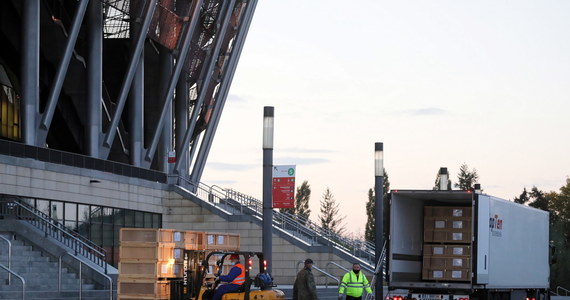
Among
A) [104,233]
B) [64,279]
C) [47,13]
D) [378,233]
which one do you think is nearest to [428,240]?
[378,233]

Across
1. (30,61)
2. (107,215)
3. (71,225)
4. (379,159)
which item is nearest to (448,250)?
(379,159)

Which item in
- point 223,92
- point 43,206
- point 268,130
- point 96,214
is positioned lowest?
point 96,214

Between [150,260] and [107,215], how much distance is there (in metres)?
23.1

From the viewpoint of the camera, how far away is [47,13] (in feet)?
179

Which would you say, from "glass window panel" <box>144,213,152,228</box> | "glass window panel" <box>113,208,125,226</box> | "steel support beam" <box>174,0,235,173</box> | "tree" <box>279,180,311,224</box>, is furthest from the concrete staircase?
"tree" <box>279,180,311,224</box>

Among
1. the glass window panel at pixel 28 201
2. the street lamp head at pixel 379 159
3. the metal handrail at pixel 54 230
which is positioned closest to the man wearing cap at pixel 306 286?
the street lamp head at pixel 379 159

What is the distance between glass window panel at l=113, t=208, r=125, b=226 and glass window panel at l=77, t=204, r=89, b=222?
2.46 meters

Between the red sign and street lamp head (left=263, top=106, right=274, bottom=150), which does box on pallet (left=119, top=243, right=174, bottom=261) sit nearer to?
street lamp head (left=263, top=106, right=274, bottom=150)

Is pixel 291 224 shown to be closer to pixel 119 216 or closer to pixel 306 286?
pixel 119 216

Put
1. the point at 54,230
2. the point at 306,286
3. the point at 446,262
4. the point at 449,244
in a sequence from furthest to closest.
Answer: the point at 54,230 < the point at 449,244 < the point at 446,262 < the point at 306,286

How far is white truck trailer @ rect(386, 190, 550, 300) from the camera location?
2639 centimetres

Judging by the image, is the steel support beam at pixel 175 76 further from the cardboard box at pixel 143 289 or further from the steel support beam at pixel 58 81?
the cardboard box at pixel 143 289

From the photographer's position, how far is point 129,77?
164ft

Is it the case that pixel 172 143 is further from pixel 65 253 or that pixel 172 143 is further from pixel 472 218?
pixel 472 218
